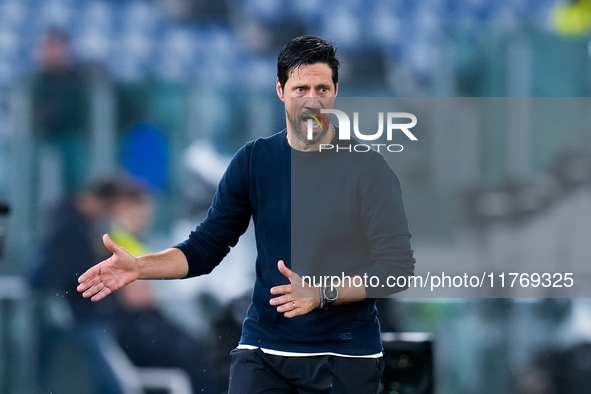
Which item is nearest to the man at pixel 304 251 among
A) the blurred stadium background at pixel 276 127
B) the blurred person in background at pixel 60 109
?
the blurred stadium background at pixel 276 127

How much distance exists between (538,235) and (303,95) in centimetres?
166

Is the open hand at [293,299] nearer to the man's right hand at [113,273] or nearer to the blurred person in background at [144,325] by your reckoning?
the man's right hand at [113,273]

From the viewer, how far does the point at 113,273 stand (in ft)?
7.29

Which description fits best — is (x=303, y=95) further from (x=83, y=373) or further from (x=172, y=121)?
(x=83, y=373)

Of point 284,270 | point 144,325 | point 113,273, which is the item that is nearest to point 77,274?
point 144,325

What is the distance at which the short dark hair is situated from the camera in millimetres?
2191

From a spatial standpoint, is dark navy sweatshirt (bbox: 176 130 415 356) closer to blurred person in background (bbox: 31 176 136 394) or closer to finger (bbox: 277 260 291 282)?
finger (bbox: 277 260 291 282)

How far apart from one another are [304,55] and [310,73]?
0.05 meters

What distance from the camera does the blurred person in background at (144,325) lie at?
355cm

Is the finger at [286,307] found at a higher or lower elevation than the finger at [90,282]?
lower

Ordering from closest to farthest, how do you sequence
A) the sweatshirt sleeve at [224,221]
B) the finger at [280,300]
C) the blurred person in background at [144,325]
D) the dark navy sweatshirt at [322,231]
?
the finger at [280,300] → the dark navy sweatshirt at [322,231] → the sweatshirt sleeve at [224,221] → the blurred person in background at [144,325]

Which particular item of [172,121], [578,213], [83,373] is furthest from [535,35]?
[83,373]

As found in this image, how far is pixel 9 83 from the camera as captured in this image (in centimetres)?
359

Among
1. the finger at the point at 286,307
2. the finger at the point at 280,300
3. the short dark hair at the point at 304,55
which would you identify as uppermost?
the short dark hair at the point at 304,55
